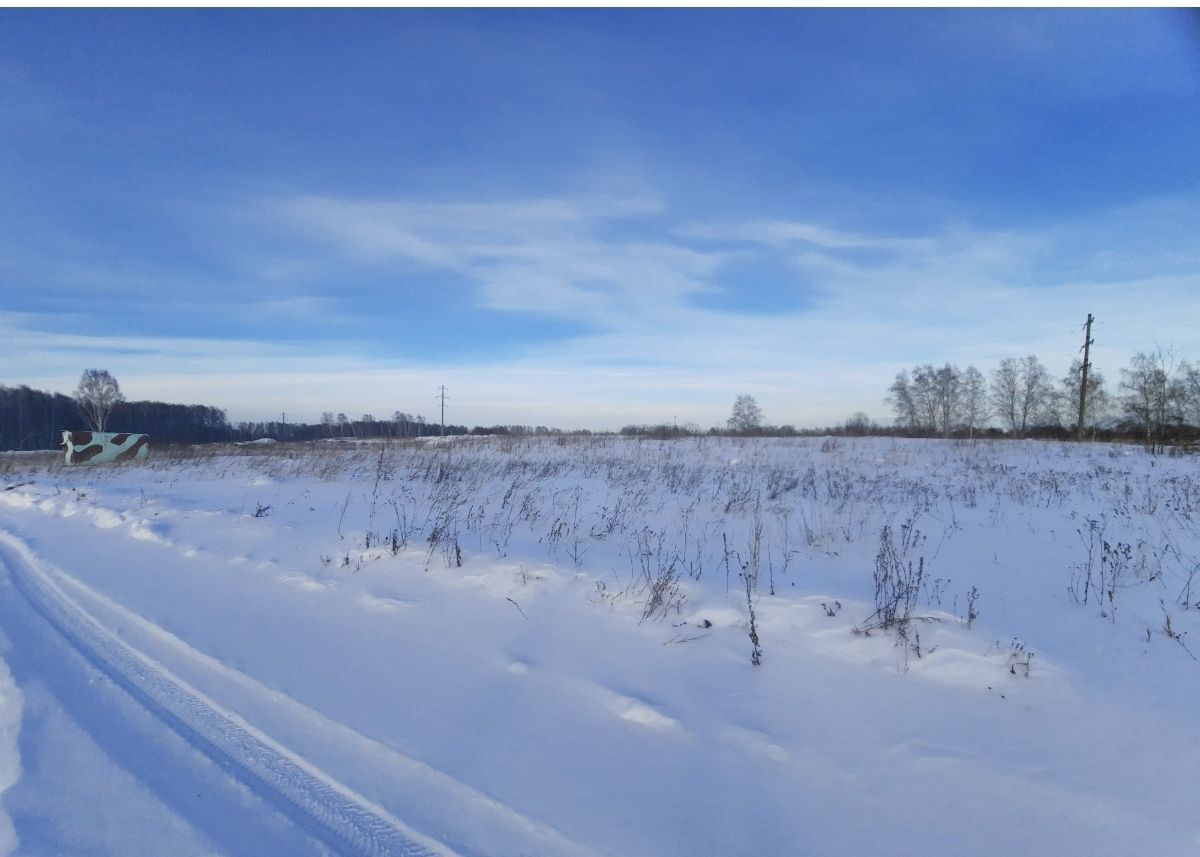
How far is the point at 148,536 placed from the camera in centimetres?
793

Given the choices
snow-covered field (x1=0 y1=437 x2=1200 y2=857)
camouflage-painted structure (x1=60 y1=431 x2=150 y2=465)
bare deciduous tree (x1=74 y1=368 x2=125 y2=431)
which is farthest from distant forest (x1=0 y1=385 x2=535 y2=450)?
snow-covered field (x1=0 y1=437 x2=1200 y2=857)

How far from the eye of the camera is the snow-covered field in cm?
257

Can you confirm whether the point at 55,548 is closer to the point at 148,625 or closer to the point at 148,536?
the point at 148,536

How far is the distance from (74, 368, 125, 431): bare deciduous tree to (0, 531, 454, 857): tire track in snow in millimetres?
59293

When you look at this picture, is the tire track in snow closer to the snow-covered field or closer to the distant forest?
the snow-covered field

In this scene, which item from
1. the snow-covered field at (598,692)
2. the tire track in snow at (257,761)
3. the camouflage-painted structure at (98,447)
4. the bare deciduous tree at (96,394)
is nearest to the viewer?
the tire track in snow at (257,761)

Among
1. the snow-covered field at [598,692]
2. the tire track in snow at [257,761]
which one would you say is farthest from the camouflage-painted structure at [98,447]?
the tire track in snow at [257,761]

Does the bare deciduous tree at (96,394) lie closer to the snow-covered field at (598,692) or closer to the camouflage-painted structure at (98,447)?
the camouflage-painted structure at (98,447)

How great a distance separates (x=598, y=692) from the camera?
3.69 metres

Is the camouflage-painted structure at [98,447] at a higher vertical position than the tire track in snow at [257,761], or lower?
higher

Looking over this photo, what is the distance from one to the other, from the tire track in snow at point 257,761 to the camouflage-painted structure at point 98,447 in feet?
69.5

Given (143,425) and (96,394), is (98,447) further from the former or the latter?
(143,425)

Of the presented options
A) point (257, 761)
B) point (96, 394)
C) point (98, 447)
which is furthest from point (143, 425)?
point (257, 761)

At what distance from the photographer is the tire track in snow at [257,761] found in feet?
8.00
